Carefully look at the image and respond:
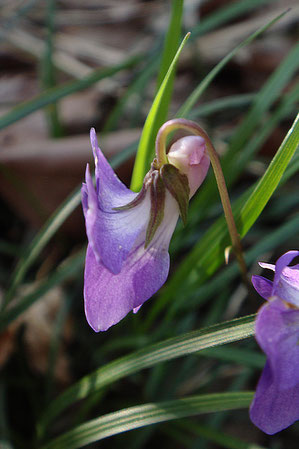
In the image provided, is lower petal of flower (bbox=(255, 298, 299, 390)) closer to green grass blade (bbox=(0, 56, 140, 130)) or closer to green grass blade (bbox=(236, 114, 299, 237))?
green grass blade (bbox=(236, 114, 299, 237))

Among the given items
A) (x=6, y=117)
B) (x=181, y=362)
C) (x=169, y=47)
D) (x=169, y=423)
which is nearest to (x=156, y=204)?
(x=169, y=47)

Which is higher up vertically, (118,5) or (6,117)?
(6,117)

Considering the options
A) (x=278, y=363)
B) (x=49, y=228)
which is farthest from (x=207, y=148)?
(x=49, y=228)

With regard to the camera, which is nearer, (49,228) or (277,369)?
(277,369)

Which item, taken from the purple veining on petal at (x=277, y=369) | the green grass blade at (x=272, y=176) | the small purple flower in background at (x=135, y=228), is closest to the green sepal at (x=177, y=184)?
the small purple flower in background at (x=135, y=228)

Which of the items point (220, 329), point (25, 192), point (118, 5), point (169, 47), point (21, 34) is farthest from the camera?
point (118, 5)

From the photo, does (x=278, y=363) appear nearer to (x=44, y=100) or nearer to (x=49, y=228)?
(x=49, y=228)

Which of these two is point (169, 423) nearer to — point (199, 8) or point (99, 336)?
point (99, 336)
